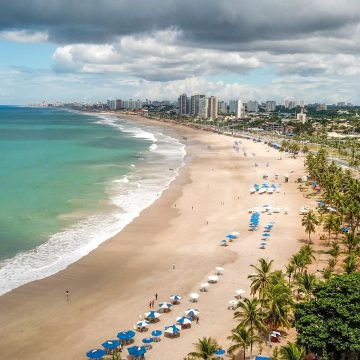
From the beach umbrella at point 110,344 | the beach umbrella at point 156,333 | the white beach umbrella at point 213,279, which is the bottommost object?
the beach umbrella at point 156,333

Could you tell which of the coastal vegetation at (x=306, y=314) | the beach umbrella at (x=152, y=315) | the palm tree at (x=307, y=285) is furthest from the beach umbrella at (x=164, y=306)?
the palm tree at (x=307, y=285)

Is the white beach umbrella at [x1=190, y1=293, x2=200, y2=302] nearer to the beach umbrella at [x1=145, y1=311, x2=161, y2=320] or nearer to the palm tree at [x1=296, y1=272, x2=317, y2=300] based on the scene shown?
the beach umbrella at [x1=145, y1=311, x2=161, y2=320]

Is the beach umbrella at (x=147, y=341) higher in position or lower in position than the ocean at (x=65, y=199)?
lower

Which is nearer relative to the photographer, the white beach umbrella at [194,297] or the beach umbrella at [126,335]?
the beach umbrella at [126,335]

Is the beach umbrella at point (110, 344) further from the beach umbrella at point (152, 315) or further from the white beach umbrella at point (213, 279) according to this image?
the white beach umbrella at point (213, 279)


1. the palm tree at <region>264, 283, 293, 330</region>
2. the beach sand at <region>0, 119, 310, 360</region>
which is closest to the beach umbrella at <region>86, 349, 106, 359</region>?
the beach sand at <region>0, 119, 310, 360</region>

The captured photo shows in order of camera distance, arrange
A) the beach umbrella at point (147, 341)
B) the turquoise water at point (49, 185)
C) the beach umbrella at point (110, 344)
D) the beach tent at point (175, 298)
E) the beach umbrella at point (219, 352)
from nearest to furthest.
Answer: the beach umbrella at point (219, 352), the beach umbrella at point (110, 344), the beach umbrella at point (147, 341), the beach tent at point (175, 298), the turquoise water at point (49, 185)
